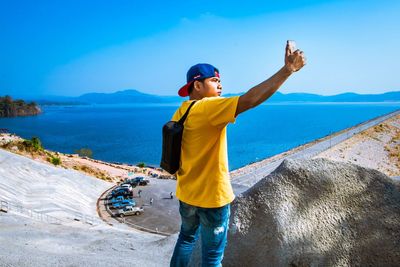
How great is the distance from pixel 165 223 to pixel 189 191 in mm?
19921

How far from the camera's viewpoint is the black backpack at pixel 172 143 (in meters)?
2.92

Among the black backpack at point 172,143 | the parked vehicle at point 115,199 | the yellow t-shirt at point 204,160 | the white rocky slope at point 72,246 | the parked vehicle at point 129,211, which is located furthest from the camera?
the parked vehicle at point 115,199

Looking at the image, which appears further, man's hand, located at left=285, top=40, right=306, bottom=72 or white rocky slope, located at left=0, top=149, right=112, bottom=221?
white rocky slope, located at left=0, top=149, right=112, bottom=221

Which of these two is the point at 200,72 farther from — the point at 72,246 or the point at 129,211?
the point at 129,211

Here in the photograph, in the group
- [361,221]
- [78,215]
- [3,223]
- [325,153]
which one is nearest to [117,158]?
[325,153]

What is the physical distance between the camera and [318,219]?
4.30 meters

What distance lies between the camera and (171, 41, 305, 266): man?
2480mm

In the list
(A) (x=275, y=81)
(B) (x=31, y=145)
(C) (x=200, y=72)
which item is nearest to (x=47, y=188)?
(B) (x=31, y=145)

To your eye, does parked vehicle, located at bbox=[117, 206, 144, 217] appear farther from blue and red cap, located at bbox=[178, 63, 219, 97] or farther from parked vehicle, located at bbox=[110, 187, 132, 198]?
blue and red cap, located at bbox=[178, 63, 219, 97]

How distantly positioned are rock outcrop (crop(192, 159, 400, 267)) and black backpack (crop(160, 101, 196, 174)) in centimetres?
174

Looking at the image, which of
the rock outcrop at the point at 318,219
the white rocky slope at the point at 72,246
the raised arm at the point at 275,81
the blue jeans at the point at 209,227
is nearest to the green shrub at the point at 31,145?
the white rocky slope at the point at 72,246

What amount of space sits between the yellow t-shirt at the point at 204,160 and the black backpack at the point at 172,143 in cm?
5

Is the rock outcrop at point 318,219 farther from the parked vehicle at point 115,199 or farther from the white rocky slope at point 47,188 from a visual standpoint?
the parked vehicle at point 115,199

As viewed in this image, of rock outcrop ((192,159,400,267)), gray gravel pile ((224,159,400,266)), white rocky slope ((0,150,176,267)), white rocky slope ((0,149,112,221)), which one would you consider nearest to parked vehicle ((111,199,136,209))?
white rocky slope ((0,149,112,221))
